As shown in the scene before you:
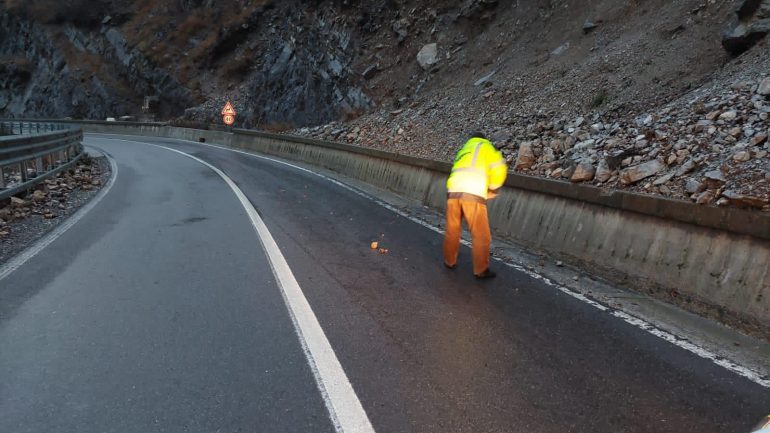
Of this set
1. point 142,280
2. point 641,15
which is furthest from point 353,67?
point 142,280

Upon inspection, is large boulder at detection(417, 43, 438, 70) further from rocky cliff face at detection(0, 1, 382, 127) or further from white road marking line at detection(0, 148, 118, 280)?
white road marking line at detection(0, 148, 118, 280)

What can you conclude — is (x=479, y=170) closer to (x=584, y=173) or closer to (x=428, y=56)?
(x=584, y=173)

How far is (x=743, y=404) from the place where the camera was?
3398mm

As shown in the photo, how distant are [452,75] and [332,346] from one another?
2140 cm

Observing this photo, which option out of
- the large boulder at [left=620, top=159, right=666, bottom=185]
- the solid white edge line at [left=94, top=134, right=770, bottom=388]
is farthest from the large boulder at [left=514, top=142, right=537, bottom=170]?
the solid white edge line at [left=94, top=134, right=770, bottom=388]

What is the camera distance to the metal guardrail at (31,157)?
990cm

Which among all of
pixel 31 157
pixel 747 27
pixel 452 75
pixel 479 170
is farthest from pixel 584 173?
pixel 452 75

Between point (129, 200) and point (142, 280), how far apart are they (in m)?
6.41

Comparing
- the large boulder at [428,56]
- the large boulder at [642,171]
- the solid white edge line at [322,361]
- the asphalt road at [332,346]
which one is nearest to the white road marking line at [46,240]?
the asphalt road at [332,346]

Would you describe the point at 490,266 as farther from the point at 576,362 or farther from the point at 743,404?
the point at 743,404

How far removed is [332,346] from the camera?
13.7 feet

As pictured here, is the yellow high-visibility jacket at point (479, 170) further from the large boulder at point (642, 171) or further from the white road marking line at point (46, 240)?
the white road marking line at point (46, 240)

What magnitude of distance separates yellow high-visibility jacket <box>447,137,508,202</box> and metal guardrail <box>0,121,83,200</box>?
7.66m

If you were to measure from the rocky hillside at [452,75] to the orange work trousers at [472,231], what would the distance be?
2.40 m
